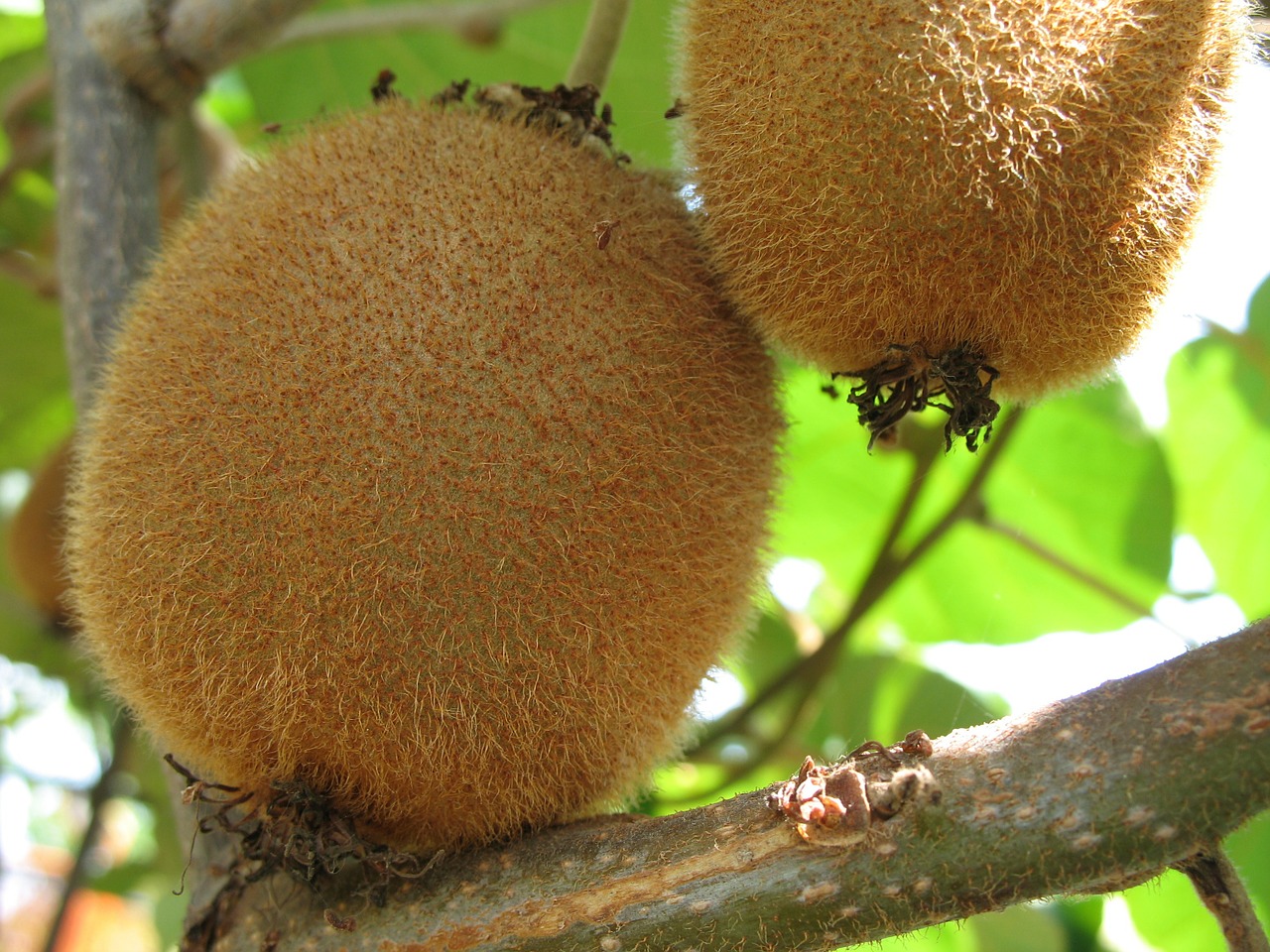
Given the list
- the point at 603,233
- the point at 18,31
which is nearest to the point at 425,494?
the point at 603,233

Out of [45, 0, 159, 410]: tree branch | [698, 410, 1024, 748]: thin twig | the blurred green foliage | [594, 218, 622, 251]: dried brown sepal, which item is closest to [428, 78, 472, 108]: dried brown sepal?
[594, 218, 622, 251]: dried brown sepal

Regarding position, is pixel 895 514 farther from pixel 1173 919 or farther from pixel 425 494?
pixel 425 494

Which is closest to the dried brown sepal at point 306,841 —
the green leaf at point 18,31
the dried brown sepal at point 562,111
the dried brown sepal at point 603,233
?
the dried brown sepal at point 603,233

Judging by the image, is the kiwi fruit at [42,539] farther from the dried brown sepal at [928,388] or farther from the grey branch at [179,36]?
the dried brown sepal at [928,388]

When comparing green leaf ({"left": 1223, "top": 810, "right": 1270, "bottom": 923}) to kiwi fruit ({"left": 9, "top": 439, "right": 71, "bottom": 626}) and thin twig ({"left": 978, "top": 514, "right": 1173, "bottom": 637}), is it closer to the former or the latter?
thin twig ({"left": 978, "top": 514, "right": 1173, "bottom": 637})

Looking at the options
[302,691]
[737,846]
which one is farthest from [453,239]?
[737,846]

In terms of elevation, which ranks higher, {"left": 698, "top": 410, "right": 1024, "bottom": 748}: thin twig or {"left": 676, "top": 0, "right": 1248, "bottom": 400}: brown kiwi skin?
{"left": 676, "top": 0, "right": 1248, "bottom": 400}: brown kiwi skin

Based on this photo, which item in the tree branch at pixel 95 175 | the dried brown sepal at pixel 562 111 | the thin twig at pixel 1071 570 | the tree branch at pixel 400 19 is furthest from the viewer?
the thin twig at pixel 1071 570
